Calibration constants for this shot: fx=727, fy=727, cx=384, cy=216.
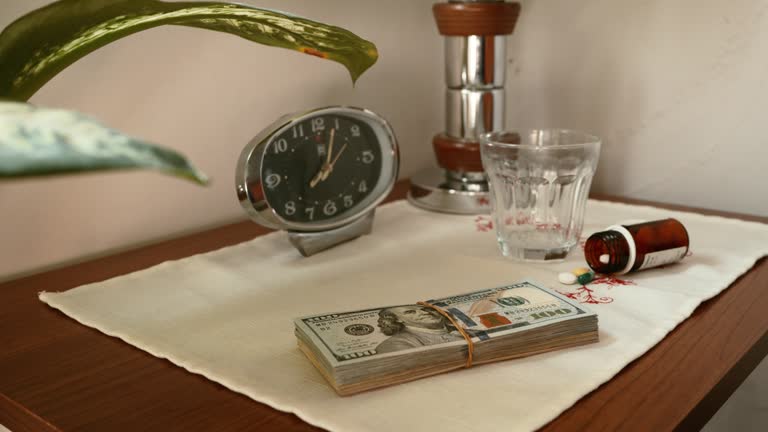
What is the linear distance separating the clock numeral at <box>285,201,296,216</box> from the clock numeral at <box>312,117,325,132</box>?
10 cm

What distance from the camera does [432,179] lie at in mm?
1193

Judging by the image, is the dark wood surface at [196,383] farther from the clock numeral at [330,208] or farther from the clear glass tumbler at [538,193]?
the clock numeral at [330,208]

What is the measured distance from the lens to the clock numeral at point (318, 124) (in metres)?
0.92

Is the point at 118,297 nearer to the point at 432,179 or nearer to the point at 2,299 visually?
the point at 2,299

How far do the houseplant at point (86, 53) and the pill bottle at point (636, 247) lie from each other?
359 millimetres

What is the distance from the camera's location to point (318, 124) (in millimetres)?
929

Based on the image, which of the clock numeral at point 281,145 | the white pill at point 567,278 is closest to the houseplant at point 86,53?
the clock numeral at point 281,145

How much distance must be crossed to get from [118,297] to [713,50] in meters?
0.96

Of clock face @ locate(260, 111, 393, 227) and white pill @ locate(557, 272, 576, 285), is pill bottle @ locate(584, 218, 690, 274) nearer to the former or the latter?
white pill @ locate(557, 272, 576, 285)

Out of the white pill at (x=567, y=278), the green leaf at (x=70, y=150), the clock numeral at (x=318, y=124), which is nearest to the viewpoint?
the green leaf at (x=70, y=150)

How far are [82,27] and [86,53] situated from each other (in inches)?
0.8

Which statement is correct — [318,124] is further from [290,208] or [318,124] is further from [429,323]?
[429,323]

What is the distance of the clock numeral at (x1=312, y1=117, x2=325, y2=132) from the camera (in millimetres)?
924

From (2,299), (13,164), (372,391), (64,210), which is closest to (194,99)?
(64,210)
